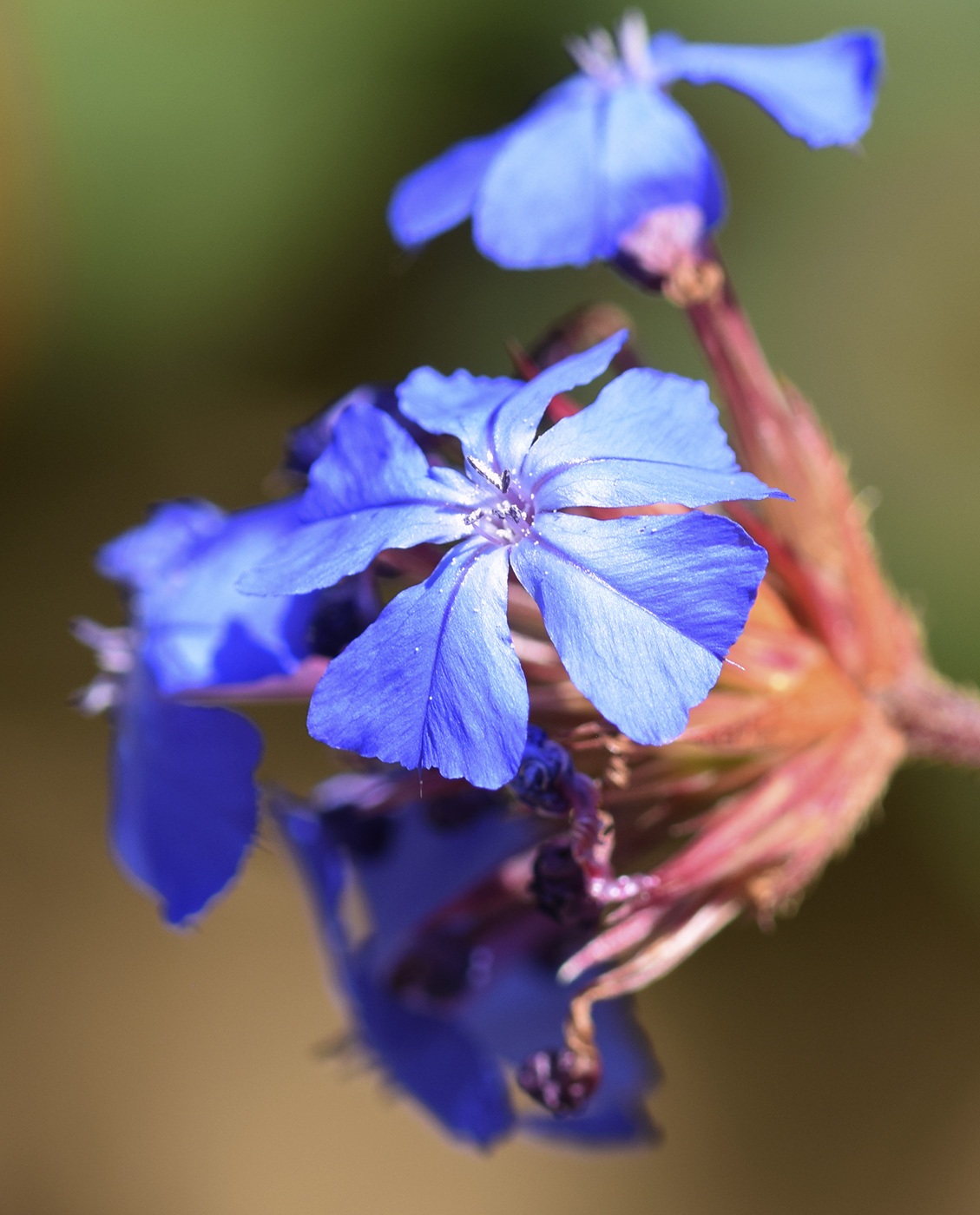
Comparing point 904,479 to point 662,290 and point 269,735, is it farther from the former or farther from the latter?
point 269,735

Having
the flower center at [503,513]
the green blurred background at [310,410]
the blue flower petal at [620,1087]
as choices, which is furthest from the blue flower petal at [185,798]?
the green blurred background at [310,410]

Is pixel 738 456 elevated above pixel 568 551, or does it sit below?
above

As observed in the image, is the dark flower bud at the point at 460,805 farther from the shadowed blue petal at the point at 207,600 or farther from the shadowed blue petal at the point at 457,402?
the shadowed blue petal at the point at 457,402

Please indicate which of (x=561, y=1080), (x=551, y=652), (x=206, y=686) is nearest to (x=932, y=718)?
(x=551, y=652)

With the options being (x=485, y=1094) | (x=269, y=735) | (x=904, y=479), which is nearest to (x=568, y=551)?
(x=485, y=1094)

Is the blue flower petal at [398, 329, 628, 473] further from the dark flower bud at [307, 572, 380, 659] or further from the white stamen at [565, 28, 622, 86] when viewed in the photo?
the white stamen at [565, 28, 622, 86]

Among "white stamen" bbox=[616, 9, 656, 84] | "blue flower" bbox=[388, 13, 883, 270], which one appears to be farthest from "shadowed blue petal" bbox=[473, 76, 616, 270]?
"white stamen" bbox=[616, 9, 656, 84]

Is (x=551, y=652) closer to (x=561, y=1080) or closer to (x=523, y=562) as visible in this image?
(x=523, y=562)
